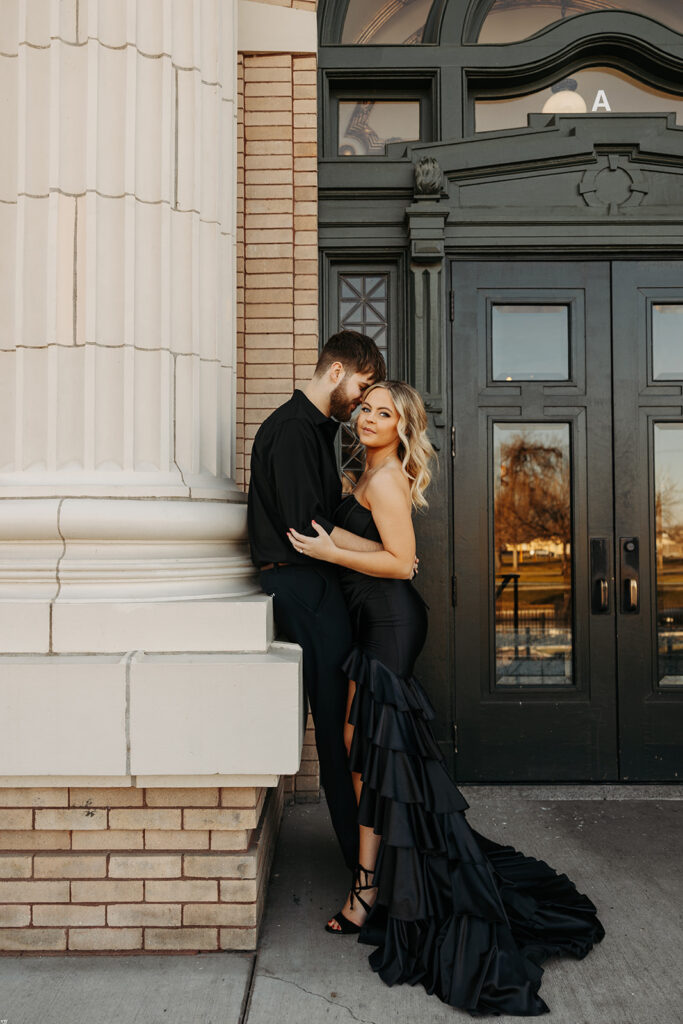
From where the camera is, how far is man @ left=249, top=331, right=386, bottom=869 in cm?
304

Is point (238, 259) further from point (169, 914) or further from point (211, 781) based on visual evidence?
point (169, 914)

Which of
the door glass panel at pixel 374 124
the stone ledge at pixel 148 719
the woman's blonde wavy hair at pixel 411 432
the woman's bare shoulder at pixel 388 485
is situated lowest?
the stone ledge at pixel 148 719

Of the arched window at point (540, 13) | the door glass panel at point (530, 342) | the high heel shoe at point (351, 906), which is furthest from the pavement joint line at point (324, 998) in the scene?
the arched window at point (540, 13)

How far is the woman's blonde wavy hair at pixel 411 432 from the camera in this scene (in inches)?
122

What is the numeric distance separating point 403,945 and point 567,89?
14.9 ft

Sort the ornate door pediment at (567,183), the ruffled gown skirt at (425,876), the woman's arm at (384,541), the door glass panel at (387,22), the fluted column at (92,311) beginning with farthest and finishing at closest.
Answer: the door glass panel at (387,22) → the ornate door pediment at (567,183) → the woman's arm at (384,541) → the fluted column at (92,311) → the ruffled gown skirt at (425,876)

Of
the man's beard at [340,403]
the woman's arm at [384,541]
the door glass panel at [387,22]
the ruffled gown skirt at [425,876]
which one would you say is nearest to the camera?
the ruffled gown skirt at [425,876]

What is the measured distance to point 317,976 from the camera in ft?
8.73

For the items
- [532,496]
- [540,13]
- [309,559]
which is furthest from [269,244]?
[540,13]

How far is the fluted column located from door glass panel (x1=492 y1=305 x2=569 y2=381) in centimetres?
223

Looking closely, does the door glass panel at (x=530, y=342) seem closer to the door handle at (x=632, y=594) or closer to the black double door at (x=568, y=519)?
the black double door at (x=568, y=519)

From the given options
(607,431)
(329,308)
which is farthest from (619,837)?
(329,308)

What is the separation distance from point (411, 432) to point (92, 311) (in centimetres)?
131

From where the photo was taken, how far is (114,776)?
2656mm
